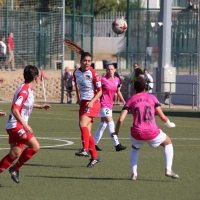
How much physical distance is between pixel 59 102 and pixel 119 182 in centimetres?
2381

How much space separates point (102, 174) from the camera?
11922 mm

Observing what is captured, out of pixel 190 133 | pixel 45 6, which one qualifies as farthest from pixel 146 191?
pixel 45 6

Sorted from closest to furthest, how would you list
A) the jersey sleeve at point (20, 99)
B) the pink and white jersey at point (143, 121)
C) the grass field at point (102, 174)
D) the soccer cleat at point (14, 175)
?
1. the grass field at point (102, 174)
2. the jersey sleeve at point (20, 99)
3. the soccer cleat at point (14, 175)
4. the pink and white jersey at point (143, 121)

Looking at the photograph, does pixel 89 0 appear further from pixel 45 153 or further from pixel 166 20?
pixel 45 153

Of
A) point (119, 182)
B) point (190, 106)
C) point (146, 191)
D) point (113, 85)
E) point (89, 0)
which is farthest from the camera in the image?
point (89, 0)

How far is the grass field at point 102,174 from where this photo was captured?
9969 millimetres

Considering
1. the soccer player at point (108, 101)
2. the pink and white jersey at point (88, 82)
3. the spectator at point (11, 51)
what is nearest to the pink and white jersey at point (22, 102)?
the pink and white jersey at point (88, 82)

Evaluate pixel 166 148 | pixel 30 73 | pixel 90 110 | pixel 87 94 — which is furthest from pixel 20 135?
pixel 87 94

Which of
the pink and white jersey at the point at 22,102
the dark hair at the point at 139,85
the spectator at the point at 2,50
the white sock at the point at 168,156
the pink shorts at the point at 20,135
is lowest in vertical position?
the white sock at the point at 168,156

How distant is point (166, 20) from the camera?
32.7 meters

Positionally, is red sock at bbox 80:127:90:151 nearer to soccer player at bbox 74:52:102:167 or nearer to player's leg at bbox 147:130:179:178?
soccer player at bbox 74:52:102:167

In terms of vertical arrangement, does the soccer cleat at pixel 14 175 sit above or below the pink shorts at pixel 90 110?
below

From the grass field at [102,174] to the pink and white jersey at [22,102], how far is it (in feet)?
3.03

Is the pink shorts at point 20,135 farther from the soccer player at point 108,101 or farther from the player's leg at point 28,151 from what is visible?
the soccer player at point 108,101
